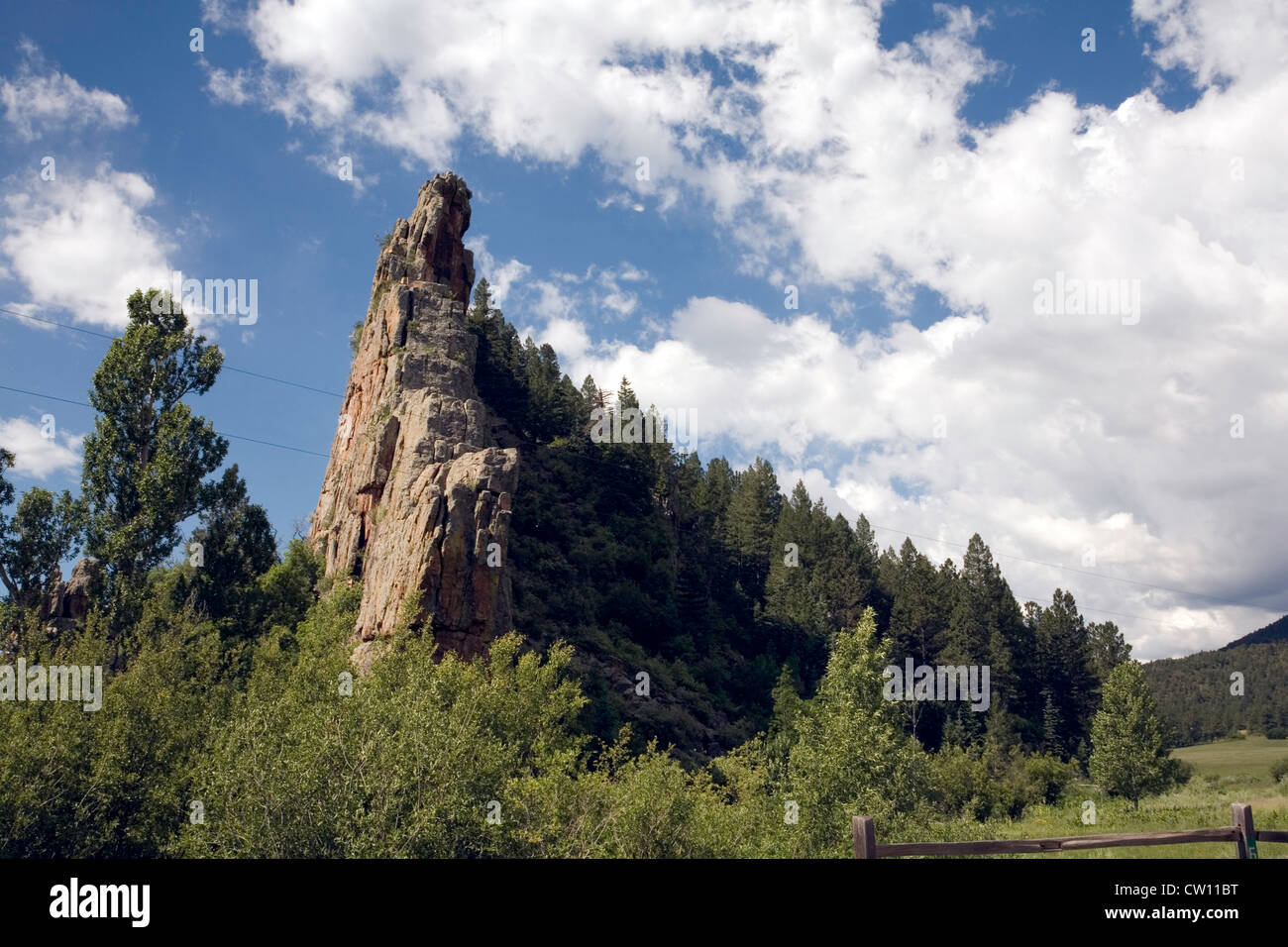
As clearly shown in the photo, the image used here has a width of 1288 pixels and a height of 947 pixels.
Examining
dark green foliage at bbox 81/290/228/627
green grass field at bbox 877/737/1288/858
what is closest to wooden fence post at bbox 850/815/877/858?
green grass field at bbox 877/737/1288/858

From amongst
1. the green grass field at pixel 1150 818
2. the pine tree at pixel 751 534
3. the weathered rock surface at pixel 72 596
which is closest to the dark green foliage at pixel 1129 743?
the green grass field at pixel 1150 818

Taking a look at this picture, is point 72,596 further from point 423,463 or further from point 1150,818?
point 1150,818

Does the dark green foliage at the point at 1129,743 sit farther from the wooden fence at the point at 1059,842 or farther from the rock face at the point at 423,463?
the wooden fence at the point at 1059,842

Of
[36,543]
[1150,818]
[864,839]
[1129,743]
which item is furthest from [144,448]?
[1129,743]

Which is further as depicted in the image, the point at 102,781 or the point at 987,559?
the point at 987,559

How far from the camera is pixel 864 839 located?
10.7 m

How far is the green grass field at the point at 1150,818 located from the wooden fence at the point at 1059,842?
6.12m

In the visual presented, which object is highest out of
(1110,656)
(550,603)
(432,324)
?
(432,324)

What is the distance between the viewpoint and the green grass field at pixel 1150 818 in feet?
68.4

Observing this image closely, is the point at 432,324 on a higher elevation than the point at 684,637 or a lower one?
higher

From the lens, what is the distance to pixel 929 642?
386 ft
